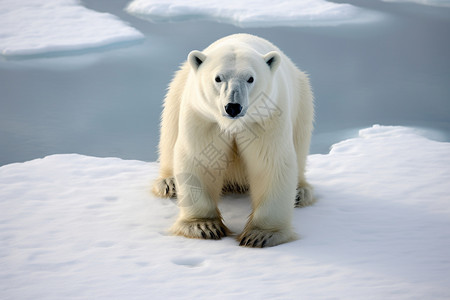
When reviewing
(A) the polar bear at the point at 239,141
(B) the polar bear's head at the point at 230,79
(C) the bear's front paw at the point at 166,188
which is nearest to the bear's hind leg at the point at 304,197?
(A) the polar bear at the point at 239,141

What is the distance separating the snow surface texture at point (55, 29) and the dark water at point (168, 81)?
0.55 ft

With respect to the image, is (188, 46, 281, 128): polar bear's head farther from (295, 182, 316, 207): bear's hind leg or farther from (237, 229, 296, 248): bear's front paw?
(295, 182, 316, 207): bear's hind leg

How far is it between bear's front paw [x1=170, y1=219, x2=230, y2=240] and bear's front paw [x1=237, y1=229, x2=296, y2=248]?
142mm

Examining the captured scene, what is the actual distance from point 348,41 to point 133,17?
3.62 metres

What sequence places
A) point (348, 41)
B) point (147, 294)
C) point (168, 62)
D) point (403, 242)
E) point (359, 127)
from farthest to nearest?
point (348, 41) < point (168, 62) < point (359, 127) < point (403, 242) < point (147, 294)

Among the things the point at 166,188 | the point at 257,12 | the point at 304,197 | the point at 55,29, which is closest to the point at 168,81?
the point at 55,29

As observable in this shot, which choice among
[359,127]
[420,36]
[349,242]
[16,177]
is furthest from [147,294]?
[420,36]

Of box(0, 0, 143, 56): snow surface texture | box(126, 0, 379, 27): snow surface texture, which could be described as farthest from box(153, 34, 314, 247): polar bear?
box(126, 0, 379, 27): snow surface texture

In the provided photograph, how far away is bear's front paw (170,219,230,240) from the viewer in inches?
129

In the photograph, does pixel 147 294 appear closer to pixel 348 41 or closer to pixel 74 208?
pixel 74 208

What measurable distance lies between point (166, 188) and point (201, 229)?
722mm

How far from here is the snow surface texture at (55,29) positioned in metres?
7.96

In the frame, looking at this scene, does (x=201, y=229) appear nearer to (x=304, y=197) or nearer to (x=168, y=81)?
(x=304, y=197)

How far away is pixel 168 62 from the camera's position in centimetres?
757
